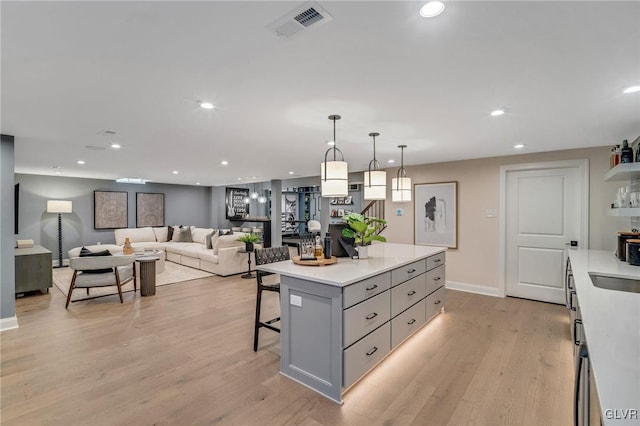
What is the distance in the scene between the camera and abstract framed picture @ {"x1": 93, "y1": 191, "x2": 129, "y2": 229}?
8438 millimetres

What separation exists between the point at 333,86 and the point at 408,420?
7.70 ft

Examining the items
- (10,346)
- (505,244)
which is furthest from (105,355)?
(505,244)

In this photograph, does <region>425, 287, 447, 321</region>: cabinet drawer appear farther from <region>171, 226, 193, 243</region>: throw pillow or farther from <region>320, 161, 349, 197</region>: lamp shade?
<region>171, 226, 193, 243</region>: throw pillow

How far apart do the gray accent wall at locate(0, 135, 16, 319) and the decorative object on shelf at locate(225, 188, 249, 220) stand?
7.56 m

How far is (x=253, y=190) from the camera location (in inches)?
493

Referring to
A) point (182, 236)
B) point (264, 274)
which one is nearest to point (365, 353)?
point (264, 274)

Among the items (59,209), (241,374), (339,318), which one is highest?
(59,209)

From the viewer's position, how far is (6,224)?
11.7 ft

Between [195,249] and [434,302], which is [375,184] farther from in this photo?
[195,249]

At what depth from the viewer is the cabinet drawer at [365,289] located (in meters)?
2.28

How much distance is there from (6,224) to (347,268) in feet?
13.0

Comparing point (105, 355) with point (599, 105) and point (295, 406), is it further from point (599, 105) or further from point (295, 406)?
point (599, 105)

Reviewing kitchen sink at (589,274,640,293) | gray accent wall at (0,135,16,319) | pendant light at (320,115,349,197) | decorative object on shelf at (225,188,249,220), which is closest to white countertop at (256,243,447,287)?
pendant light at (320,115,349,197)

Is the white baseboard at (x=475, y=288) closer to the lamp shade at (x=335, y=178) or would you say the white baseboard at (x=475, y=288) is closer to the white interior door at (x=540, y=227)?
the white interior door at (x=540, y=227)
